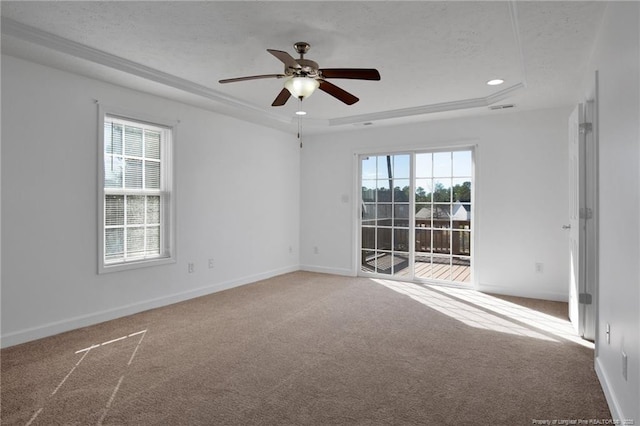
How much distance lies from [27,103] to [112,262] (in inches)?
66.1

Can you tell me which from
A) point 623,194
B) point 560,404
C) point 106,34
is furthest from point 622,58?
point 106,34

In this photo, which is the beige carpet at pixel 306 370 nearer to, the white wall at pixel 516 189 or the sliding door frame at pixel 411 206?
the white wall at pixel 516 189

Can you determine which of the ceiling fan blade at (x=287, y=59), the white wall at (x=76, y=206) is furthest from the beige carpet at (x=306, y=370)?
the ceiling fan blade at (x=287, y=59)

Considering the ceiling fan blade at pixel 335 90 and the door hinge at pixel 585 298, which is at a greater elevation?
the ceiling fan blade at pixel 335 90

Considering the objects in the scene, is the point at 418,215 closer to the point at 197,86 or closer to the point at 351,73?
the point at 351,73

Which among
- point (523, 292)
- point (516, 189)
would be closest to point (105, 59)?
point (516, 189)

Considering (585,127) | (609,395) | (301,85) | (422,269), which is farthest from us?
(422,269)

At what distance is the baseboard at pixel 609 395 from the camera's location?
2.00m

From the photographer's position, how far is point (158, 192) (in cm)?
451

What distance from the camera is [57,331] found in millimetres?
3473

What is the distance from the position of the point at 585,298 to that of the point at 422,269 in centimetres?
261

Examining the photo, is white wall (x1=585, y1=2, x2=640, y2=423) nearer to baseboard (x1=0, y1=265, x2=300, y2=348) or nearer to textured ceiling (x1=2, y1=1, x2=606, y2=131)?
textured ceiling (x1=2, y1=1, x2=606, y2=131)

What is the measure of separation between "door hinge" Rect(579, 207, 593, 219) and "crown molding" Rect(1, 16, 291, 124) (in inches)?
154

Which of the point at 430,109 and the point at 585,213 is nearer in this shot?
the point at 585,213
